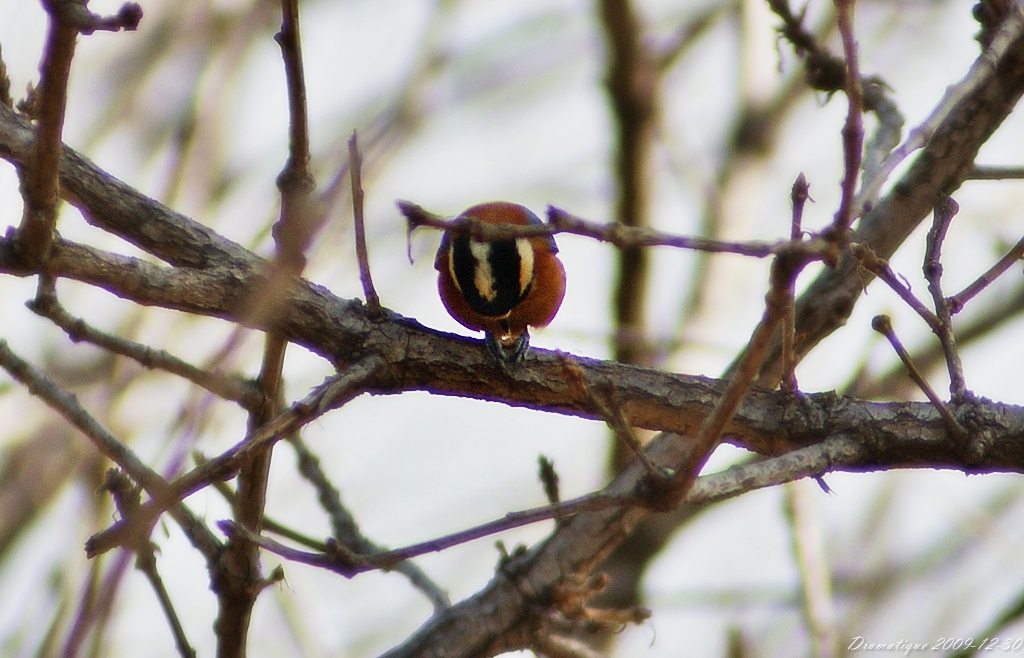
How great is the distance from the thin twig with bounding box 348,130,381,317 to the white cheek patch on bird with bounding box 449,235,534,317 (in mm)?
766

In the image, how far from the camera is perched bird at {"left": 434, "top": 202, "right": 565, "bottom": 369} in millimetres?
2986

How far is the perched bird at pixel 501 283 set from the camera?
9.80 feet

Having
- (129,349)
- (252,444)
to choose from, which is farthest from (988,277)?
(129,349)

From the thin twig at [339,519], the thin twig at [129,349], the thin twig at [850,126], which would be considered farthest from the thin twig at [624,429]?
the thin twig at [339,519]

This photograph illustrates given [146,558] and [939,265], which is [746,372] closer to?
[939,265]

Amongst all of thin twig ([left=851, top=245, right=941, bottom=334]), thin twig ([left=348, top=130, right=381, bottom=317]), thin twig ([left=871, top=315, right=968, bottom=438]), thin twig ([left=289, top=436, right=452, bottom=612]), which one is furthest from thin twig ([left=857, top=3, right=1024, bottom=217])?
thin twig ([left=289, top=436, right=452, bottom=612])

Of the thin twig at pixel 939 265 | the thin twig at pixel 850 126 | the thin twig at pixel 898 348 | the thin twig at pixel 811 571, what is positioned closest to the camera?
the thin twig at pixel 850 126

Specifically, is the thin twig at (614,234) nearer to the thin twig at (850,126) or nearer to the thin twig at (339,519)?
the thin twig at (850,126)

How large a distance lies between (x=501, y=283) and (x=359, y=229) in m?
1.16

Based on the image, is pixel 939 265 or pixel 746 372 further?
pixel 939 265

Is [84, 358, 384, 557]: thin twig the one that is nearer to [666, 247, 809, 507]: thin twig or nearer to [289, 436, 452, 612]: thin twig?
[666, 247, 809, 507]: thin twig

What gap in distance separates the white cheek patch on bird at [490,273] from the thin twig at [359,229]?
0.77 m

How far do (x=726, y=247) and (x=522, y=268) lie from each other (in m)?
1.78

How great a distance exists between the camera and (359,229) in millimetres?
1891
